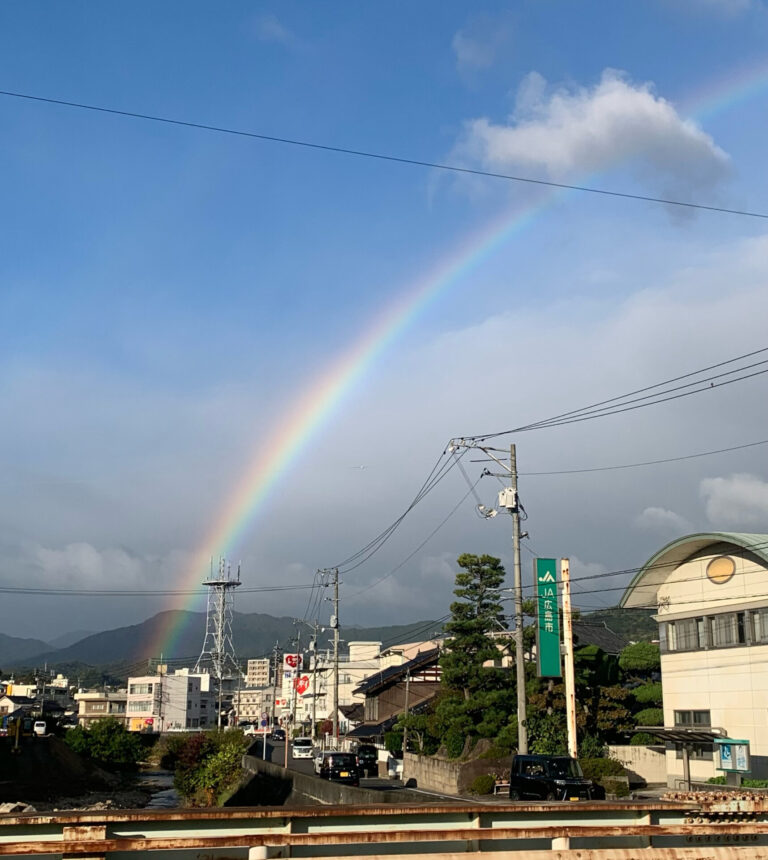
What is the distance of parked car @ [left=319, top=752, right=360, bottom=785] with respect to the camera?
39125 mm

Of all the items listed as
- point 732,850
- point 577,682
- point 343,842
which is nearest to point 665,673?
point 577,682

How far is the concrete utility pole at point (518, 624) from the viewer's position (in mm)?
31766

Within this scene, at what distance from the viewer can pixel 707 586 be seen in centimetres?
3888

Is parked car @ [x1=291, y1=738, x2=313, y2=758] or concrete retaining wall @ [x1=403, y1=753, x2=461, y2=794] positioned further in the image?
parked car @ [x1=291, y1=738, x2=313, y2=758]

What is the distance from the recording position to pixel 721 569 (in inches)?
1502

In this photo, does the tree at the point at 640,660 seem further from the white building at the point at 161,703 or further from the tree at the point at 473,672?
the white building at the point at 161,703

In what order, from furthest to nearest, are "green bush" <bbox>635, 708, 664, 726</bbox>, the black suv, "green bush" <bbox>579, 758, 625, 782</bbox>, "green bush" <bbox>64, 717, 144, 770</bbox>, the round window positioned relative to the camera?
1. "green bush" <bbox>64, 717, 144, 770</bbox>
2. "green bush" <bbox>635, 708, 664, 726</bbox>
3. the round window
4. "green bush" <bbox>579, 758, 625, 782</bbox>
5. the black suv

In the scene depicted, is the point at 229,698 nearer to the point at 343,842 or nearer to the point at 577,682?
the point at 577,682

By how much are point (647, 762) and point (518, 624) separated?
39.1 feet

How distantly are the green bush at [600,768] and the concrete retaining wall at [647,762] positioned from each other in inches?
143

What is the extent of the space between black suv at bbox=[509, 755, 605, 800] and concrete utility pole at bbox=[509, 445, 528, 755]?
2.18 metres

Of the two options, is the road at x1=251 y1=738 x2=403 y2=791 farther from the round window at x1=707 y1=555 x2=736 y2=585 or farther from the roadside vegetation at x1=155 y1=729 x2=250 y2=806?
the round window at x1=707 y1=555 x2=736 y2=585

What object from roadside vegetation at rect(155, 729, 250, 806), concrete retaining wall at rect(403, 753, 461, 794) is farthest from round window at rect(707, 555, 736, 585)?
roadside vegetation at rect(155, 729, 250, 806)

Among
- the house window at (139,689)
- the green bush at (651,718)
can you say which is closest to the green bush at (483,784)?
the green bush at (651,718)
